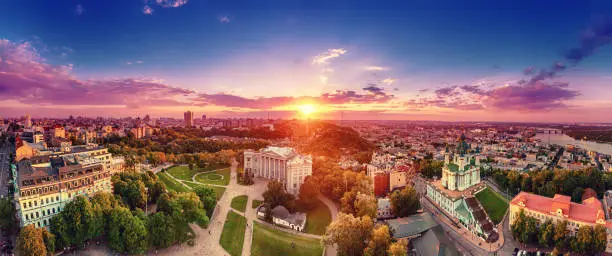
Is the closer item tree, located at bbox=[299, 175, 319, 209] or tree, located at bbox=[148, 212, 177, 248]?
tree, located at bbox=[148, 212, 177, 248]

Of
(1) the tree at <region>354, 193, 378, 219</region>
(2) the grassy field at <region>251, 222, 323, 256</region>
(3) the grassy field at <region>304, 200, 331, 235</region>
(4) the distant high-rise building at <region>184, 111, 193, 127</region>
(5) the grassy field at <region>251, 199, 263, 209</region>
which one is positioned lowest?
(2) the grassy field at <region>251, 222, 323, 256</region>

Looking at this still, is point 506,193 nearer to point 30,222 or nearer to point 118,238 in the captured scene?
point 118,238

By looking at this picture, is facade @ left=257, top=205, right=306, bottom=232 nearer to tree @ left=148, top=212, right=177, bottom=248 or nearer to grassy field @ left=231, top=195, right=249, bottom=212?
grassy field @ left=231, top=195, right=249, bottom=212

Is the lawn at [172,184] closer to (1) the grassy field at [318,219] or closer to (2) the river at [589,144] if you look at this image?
(1) the grassy field at [318,219]

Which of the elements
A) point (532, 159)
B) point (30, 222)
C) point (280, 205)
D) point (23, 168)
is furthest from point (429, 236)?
point (532, 159)

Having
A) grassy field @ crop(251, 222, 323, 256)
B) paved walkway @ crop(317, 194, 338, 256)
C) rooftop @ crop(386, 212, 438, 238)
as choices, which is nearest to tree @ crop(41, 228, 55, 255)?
grassy field @ crop(251, 222, 323, 256)

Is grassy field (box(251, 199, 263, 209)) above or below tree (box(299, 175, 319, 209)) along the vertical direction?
below

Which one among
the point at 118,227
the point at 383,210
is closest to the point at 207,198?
the point at 118,227
